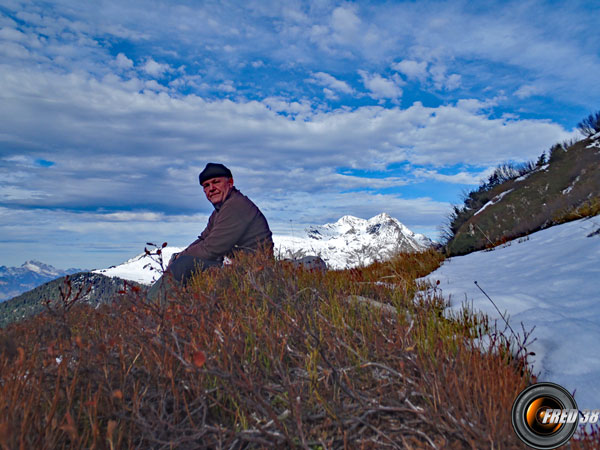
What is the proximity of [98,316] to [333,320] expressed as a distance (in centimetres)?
346

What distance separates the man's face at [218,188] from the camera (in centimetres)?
680

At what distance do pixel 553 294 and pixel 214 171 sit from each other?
5.39 metres

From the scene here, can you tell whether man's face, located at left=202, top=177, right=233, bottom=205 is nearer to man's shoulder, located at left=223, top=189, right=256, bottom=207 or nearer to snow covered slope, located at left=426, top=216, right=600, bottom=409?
man's shoulder, located at left=223, top=189, right=256, bottom=207

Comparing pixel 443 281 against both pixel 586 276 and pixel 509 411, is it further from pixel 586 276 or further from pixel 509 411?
pixel 509 411

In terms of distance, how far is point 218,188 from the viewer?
679cm

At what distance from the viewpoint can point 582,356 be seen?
8.85 feet

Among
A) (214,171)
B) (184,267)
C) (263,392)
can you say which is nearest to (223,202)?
(214,171)

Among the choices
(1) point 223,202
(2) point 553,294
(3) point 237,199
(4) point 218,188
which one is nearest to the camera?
(2) point 553,294

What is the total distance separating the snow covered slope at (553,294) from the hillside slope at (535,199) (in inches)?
96.7

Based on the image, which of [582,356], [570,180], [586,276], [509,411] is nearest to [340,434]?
[509,411]

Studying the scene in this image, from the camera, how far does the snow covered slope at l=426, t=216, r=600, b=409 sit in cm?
265

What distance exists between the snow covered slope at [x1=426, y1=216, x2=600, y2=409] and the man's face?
4.06 metres

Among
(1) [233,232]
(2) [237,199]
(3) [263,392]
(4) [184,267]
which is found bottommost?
(3) [263,392]

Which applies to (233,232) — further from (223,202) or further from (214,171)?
(214,171)
